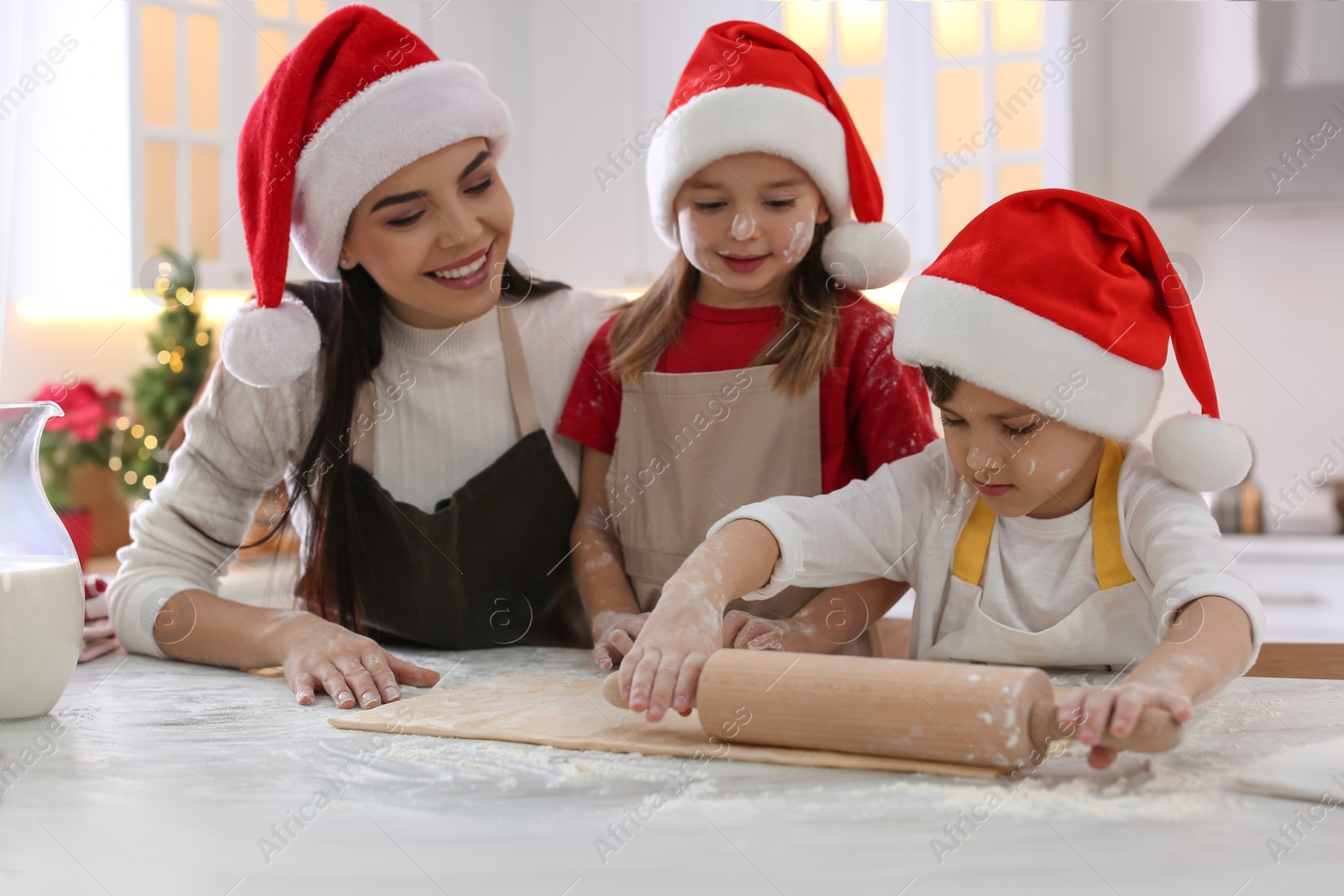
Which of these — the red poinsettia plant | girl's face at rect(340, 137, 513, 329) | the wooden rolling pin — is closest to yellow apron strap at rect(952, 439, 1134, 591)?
the wooden rolling pin

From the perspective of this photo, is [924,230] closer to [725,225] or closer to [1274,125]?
[1274,125]

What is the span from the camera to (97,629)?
1183mm

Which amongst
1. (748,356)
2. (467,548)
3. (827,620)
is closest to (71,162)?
(467,548)

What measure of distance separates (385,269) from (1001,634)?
0.72 metres

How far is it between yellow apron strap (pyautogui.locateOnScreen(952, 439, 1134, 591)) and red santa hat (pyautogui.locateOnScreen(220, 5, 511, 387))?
0.66m

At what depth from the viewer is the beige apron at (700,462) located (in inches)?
45.1

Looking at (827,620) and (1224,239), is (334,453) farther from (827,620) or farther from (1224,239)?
(1224,239)

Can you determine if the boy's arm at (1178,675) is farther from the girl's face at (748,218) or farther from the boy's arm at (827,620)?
the girl's face at (748,218)

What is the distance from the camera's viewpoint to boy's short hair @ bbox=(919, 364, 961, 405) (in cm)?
93

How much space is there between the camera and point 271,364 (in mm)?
1134

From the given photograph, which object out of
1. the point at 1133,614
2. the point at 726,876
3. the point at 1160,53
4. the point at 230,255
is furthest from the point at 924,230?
the point at 726,876

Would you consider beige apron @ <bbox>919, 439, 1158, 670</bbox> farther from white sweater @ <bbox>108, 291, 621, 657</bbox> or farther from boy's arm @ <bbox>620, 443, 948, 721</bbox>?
white sweater @ <bbox>108, 291, 621, 657</bbox>

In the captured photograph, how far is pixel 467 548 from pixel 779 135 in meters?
0.54

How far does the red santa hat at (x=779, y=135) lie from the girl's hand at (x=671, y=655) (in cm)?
47
